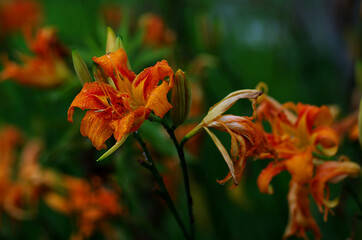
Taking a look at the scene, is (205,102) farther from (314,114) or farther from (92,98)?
(92,98)

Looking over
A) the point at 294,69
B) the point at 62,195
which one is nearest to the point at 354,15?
the point at 294,69

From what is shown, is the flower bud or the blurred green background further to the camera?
the blurred green background

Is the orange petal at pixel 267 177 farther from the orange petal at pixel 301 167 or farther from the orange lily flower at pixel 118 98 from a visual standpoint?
the orange lily flower at pixel 118 98

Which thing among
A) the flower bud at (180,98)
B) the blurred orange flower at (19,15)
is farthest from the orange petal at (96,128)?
the blurred orange flower at (19,15)

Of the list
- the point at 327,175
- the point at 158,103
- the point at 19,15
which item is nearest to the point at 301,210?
the point at 327,175

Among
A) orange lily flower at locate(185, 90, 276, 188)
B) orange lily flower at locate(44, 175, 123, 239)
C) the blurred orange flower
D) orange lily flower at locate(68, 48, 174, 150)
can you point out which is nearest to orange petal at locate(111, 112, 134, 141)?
orange lily flower at locate(68, 48, 174, 150)

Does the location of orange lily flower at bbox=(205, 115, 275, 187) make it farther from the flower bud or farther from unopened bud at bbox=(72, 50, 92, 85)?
unopened bud at bbox=(72, 50, 92, 85)
